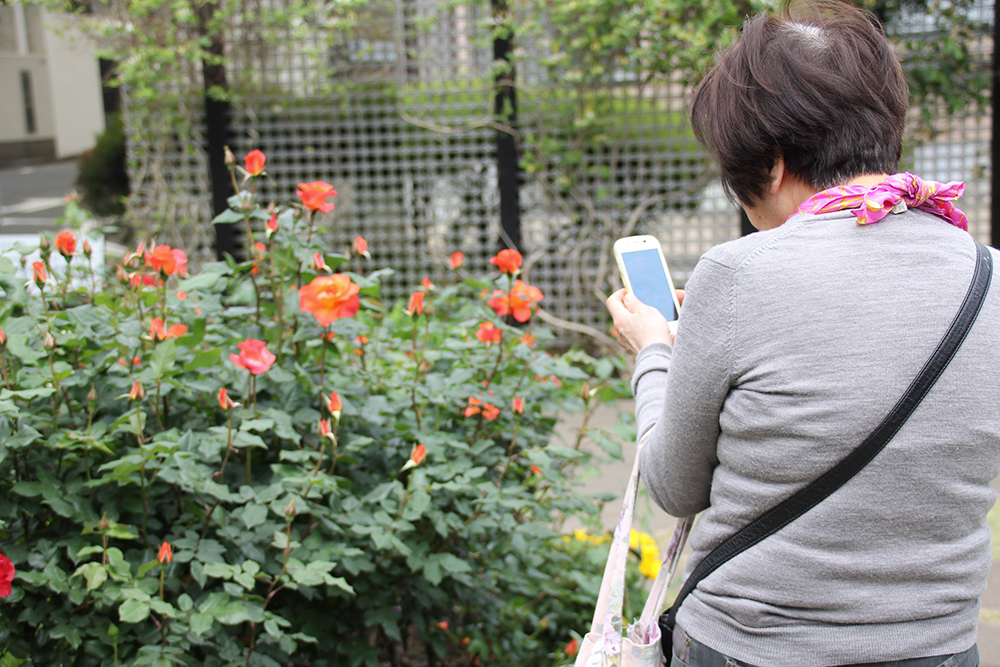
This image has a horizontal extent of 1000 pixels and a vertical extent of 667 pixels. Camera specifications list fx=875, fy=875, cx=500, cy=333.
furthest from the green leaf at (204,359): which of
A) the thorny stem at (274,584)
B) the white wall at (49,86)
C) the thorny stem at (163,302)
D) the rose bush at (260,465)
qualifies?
the white wall at (49,86)

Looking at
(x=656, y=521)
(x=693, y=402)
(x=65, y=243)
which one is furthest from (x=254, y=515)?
Answer: (x=656, y=521)

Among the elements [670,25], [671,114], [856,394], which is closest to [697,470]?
[856,394]

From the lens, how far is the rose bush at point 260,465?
5.41ft

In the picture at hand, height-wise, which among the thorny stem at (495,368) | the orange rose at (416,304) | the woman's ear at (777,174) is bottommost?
the thorny stem at (495,368)

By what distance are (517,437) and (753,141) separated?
116 cm

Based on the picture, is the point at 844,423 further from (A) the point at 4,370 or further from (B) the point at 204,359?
(A) the point at 4,370

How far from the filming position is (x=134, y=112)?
6113 mm

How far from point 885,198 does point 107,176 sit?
7.25m

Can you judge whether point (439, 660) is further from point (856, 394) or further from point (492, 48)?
point (492, 48)

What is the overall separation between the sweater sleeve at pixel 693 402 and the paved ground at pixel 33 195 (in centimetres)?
747

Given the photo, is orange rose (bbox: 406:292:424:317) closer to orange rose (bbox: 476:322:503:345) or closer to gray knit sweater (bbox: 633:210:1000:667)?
orange rose (bbox: 476:322:503:345)

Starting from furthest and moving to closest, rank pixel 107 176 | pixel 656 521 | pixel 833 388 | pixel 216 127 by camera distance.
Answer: pixel 107 176 → pixel 216 127 → pixel 656 521 → pixel 833 388

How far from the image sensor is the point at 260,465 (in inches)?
77.1

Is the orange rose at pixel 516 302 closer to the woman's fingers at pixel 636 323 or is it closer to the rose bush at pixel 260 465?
the rose bush at pixel 260 465
